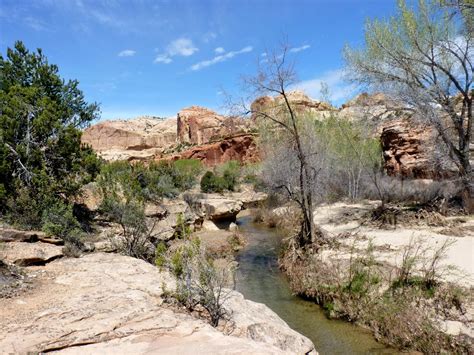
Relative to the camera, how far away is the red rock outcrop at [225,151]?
154 feet

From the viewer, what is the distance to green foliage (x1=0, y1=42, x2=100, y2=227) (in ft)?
32.1

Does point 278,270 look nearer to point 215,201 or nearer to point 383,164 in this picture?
point 215,201

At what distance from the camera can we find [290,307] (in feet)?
25.2

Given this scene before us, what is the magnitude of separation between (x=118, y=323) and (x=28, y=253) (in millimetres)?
3599

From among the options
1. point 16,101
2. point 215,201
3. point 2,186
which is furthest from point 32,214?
point 215,201

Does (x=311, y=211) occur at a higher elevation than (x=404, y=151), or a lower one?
lower

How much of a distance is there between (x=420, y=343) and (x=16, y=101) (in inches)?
446

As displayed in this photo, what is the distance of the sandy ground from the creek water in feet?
6.76

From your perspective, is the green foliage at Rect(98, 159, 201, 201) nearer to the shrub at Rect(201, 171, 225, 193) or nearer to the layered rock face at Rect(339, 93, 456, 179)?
the shrub at Rect(201, 171, 225, 193)

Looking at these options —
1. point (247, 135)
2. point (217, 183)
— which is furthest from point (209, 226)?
point (247, 135)

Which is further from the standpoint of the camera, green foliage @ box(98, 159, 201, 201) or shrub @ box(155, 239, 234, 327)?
green foliage @ box(98, 159, 201, 201)

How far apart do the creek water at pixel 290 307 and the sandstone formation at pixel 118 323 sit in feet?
5.76

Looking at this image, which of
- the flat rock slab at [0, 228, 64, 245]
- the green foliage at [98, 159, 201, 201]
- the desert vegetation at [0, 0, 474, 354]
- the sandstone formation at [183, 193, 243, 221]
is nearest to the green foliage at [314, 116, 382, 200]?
the desert vegetation at [0, 0, 474, 354]

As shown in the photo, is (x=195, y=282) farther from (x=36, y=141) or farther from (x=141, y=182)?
(x=141, y=182)
